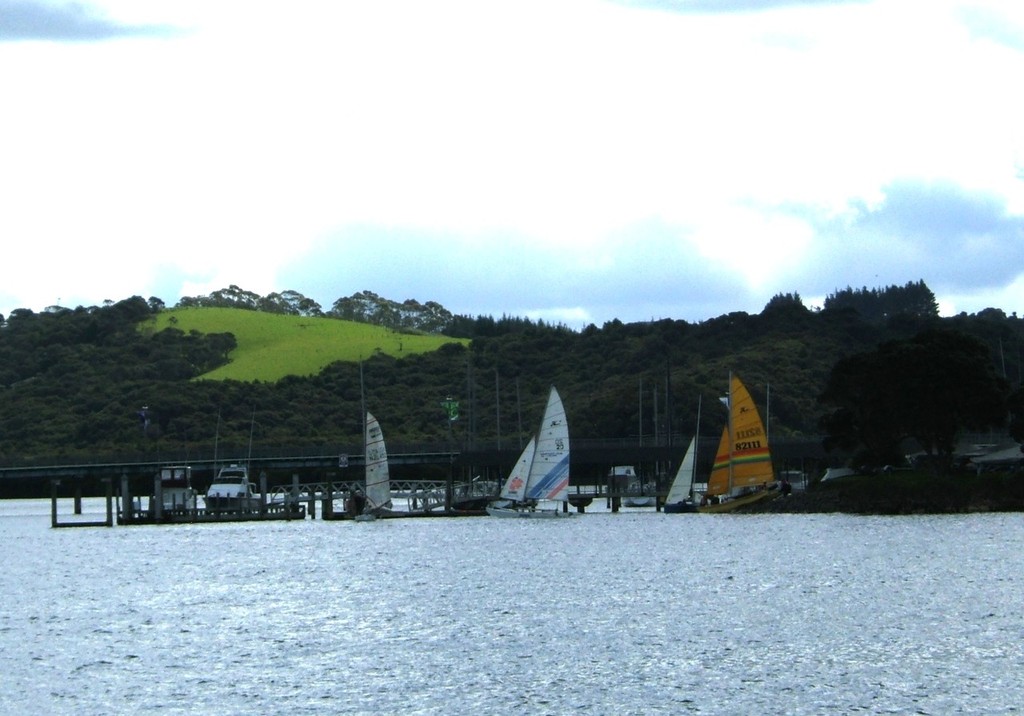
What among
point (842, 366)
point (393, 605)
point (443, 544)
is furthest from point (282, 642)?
point (842, 366)

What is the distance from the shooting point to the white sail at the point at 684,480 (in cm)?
13062

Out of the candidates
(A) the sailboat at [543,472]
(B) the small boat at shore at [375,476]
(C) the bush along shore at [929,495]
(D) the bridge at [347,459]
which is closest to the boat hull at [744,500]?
(C) the bush along shore at [929,495]

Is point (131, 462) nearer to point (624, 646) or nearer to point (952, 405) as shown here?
point (952, 405)

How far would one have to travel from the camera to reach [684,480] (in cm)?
13225

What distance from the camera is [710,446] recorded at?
161375 millimetres

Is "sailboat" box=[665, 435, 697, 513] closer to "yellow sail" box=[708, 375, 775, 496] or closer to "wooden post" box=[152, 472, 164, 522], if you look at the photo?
"yellow sail" box=[708, 375, 775, 496]

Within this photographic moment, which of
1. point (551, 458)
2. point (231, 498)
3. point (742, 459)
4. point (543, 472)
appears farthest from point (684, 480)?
point (231, 498)

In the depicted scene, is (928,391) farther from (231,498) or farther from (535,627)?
(535,627)

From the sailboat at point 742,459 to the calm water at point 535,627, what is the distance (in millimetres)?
28082

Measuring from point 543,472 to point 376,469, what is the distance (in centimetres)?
1289

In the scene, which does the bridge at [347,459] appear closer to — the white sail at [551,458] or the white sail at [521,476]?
the white sail at [521,476]

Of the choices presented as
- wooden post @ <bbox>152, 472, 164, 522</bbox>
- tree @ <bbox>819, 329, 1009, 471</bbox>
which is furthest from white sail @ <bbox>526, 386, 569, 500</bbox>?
wooden post @ <bbox>152, 472, 164, 522</bbox>

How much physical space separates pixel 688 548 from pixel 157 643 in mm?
40272

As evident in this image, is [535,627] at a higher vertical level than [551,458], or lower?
lower
